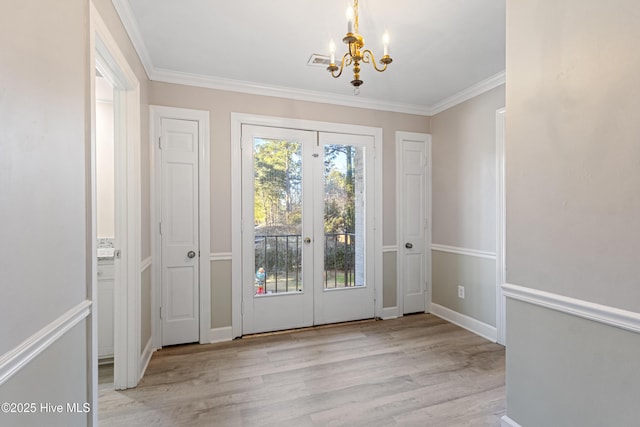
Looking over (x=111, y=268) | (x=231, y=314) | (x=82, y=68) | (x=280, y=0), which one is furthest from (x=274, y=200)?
(x=82, y=68)

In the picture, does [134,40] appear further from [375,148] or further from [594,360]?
[594,360]

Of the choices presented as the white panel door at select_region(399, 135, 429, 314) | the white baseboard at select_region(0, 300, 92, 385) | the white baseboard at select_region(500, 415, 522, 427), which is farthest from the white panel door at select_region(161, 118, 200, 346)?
the white baseboard at select_region(500, 415, 522, 427)

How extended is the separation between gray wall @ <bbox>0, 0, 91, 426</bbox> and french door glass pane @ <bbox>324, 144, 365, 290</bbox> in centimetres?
231

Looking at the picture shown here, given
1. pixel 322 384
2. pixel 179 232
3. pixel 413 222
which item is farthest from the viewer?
pixel 413 222

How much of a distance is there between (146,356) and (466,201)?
346 cm

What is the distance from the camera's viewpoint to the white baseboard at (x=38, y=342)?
2.78ft

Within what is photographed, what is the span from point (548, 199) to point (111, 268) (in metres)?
3.15

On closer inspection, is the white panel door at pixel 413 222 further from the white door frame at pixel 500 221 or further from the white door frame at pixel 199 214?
the white door frame at pixel 199 214

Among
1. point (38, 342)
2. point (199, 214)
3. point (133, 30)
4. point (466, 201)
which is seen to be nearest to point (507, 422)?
point (466, 201)

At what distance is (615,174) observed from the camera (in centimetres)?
124

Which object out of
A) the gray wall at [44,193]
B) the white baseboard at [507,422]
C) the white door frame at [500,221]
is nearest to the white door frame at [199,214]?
the gray wall at [44,193]

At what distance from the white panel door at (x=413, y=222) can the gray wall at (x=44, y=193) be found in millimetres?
3108

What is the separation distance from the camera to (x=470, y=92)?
10.4 feet

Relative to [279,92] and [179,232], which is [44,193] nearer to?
[179,232]
